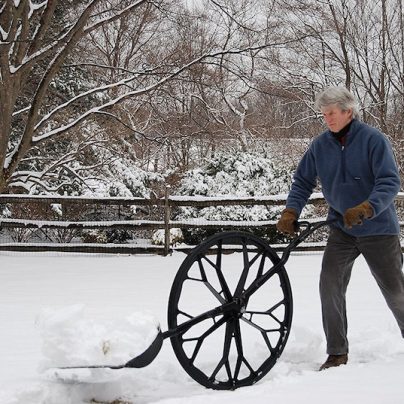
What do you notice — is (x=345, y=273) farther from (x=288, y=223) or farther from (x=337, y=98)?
(x=337, y=98)

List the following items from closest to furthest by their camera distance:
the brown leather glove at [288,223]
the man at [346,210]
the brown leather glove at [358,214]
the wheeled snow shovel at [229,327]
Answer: the wheeled snow shovel at [229,327] → the brown leather glove at [358,214] → the man at [346,210] → the brown leather glove at [288,223]

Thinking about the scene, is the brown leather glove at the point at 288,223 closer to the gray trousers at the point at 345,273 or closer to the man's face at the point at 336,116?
the gray trousers at the point at 345,273

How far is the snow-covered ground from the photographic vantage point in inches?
114

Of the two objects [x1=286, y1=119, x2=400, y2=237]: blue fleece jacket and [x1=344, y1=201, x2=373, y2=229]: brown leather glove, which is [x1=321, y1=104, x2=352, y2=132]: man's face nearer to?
[x1=286, y1=119, x2=400, y2=237]: blue fleece jacket

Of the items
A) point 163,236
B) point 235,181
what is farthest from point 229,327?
point 235,181

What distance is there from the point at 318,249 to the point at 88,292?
4894 mm

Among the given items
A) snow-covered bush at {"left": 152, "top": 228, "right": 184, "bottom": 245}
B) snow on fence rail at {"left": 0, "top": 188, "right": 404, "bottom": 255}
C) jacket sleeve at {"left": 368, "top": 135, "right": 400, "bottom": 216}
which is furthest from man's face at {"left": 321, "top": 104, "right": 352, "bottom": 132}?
snow-covered bush at {"left": 152, "top": 228, "right": 184, "bottom": 245}

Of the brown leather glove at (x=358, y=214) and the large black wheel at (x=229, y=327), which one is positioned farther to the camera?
the brown leather glove at (x=358, y=214)

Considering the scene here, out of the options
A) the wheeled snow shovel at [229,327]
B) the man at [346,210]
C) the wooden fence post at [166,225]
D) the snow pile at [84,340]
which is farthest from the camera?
the wooden fence post at [166,225]

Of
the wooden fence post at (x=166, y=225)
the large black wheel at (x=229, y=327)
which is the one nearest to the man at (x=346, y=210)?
the large black wheel at (x=229, y=327)

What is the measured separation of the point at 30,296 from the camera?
6.43 metres

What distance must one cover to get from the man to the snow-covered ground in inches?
11.2

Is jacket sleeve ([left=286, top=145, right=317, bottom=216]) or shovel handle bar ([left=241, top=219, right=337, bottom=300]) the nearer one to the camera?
shovel handle bar ([left=241, top=219, right=337, bottom=300])

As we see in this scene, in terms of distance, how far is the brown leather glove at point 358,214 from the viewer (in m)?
3.27
